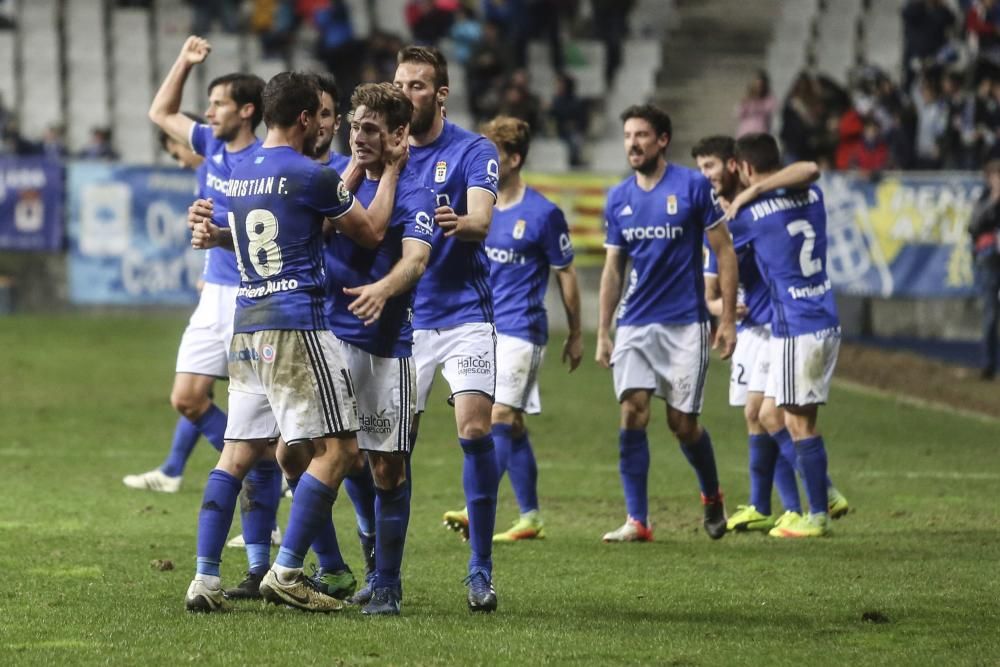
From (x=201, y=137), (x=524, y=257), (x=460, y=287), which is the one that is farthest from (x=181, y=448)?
(x=460, y=287)

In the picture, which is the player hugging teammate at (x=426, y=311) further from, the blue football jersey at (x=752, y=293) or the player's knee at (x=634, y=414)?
the blue football jersey at (x=752, y=293)

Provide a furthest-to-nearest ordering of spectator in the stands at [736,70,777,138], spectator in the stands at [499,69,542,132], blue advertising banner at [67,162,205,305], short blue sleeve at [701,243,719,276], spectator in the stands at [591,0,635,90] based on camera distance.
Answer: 1. spectator in the stands at [591,0,635,90]
2. spectator in the stands at [499,69,542,132]
3. spectator in the stands at [736,70,777,138]
4. blue advertising banner at [67,162,205,305]
5. short blue sleeve at [701,243,719,276]

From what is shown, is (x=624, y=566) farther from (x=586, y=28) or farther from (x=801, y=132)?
(x=586, y=28)

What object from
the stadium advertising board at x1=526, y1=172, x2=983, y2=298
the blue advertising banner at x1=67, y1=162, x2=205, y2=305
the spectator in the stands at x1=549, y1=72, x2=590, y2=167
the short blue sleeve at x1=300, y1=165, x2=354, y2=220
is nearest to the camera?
the short blue sleeve at x1=300, y1=165, x2=354, y2=220

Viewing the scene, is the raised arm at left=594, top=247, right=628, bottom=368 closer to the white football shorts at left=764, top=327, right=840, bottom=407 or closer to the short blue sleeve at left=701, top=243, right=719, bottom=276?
the short blue sleeve at left=701, top=243, right=719, bottom=276

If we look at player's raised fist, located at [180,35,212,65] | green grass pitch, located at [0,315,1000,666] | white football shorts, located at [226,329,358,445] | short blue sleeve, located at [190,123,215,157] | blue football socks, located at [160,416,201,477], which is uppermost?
player's raised fist, located at [180,35,212,65]

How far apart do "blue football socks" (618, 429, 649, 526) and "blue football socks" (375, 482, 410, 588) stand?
280 centimetres

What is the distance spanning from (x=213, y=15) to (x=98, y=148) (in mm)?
4567

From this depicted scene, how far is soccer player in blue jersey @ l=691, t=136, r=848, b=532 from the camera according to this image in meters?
10.4


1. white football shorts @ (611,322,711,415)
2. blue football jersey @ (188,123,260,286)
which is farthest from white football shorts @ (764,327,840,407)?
blue football jersey @ (188,123,260,286)

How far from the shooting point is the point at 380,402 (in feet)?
24.1

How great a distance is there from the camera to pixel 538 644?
6.66m

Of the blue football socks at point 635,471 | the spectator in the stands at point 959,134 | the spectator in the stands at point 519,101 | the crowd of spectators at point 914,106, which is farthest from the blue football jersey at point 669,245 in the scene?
the spectator in the stands at point 519,101

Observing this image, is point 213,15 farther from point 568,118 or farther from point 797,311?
point 797,311
